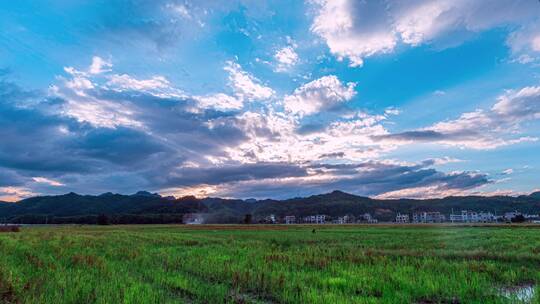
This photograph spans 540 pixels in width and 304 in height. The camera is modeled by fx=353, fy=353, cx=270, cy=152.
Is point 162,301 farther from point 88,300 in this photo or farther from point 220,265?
point 220,265

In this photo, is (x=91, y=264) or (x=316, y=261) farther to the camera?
(x=316, y=261)

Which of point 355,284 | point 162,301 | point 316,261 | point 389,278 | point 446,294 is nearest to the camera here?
point 162,301

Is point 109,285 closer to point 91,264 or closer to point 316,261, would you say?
point 91,264

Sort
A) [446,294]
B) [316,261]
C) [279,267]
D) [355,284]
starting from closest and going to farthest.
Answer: [446,294], [355,284], [279,267], [316,261]

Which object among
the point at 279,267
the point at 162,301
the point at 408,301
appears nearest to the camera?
the point at 162,301

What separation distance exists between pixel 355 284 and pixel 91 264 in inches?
418

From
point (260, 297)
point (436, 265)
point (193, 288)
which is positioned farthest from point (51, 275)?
point (436, 265)

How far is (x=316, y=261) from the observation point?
1583 cm

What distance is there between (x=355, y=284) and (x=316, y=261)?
5.19 m

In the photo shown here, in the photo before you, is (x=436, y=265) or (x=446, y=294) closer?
(x=446, y=294)

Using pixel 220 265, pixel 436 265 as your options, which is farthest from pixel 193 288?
pixel 436 265

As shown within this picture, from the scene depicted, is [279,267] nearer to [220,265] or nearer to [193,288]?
[220,265]

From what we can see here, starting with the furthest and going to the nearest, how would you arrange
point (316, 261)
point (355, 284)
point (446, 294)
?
point (316, 261) < point (355, 284) < point (446, 294)

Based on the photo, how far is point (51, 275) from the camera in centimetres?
1163
